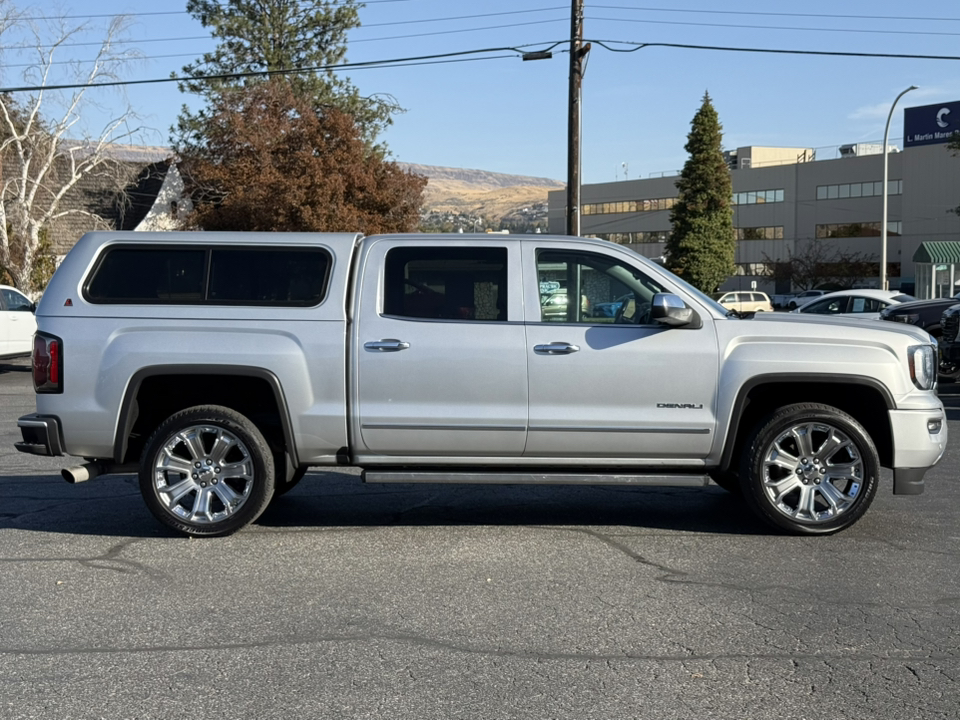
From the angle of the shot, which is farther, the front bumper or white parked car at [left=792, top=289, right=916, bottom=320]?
white parked car at [left=792, top=289, right=916, bottom=320]

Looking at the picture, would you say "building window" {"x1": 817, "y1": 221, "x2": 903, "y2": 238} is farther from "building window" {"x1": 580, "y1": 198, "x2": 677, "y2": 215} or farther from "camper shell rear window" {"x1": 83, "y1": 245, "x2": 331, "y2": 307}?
"camper shell rear window" {"x1": 83, "y1": 245, "x2": 331, "y2": 307}

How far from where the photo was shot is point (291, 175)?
104ft

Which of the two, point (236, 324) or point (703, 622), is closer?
point (703, 622)

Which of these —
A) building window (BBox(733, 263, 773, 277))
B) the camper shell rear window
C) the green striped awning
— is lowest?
the camper shell rear window

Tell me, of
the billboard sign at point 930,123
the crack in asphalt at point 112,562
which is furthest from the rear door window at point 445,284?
the billboard sign at point 930,123

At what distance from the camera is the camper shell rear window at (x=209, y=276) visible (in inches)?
282

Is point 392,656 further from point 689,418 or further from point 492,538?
point 689,418

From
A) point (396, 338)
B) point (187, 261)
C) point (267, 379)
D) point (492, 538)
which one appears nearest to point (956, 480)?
point (492, 538)

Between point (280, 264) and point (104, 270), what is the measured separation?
3.85ft

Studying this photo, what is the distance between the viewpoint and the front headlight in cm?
711

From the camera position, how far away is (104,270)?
722cm

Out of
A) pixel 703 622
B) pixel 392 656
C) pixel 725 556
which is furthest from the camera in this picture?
pixel 725 556

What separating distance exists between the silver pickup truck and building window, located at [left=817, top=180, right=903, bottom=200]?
74552mm

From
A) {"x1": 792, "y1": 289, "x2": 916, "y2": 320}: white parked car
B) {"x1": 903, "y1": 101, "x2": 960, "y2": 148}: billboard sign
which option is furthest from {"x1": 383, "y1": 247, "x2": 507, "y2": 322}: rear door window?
{"x1": 903, "y1": 101, "x2": 960, "y2": 148}: billboard sign
